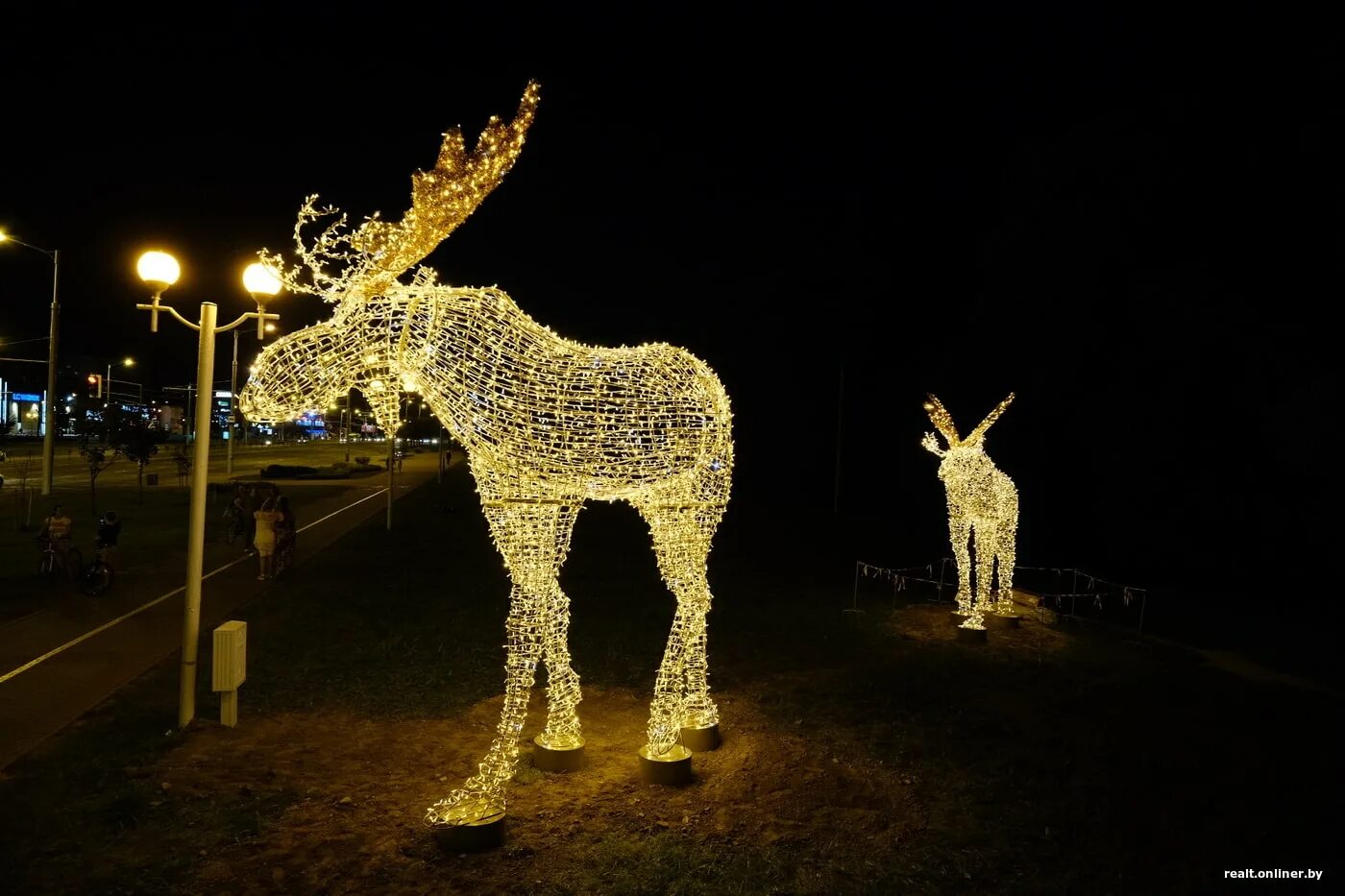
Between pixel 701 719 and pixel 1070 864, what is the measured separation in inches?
95.4

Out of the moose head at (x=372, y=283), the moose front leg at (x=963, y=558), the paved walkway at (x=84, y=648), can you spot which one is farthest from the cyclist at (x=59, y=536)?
the moose front leg at (x=963, y=558)

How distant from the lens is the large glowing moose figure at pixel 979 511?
10.2 m

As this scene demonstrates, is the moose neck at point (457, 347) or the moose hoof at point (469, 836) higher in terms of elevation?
the moose neck at point (457, 347)

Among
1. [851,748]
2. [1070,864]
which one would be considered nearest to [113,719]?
[851,748]

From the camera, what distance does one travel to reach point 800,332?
1077 inches

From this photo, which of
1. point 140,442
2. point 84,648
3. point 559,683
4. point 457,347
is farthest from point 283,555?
point 140,442

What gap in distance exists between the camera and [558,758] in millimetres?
5340

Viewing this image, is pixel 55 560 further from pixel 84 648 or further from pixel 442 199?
pixel 442 199

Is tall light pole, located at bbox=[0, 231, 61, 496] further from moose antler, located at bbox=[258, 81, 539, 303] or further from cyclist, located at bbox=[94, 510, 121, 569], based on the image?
moose antler, located at bbox=[258, 81, 539, 303]

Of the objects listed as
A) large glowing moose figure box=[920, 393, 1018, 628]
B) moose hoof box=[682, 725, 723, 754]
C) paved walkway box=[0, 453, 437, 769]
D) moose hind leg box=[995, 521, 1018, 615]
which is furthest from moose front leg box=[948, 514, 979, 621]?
paved walkway box=[0, 453, 437, 769]

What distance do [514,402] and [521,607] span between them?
123 centimetres

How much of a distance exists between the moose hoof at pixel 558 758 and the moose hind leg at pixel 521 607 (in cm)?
42

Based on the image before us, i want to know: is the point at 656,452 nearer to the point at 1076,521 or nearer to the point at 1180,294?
the point at 1180,294

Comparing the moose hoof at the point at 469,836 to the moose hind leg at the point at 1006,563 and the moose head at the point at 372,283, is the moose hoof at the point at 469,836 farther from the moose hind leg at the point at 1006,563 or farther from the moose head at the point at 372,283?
the moose hind leg at the point at 1006,563
